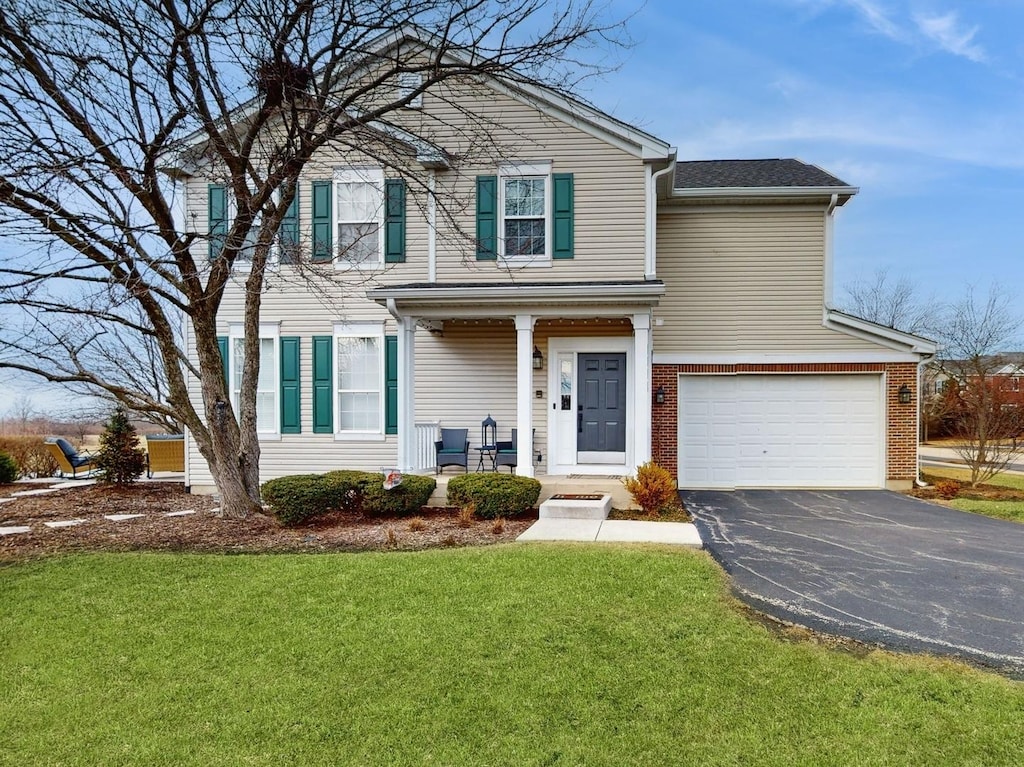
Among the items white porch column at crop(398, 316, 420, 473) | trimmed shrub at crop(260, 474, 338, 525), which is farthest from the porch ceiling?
trimmed shrub at crop(260, 474, 338, 525)

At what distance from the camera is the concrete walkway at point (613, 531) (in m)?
7.46

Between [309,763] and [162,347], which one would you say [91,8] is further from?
[309,763]

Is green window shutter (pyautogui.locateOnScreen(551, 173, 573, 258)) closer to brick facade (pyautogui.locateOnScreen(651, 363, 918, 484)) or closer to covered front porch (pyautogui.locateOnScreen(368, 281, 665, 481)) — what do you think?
covered front porch (pyautogui.locateOnScreen(368, 281, 665, 481))

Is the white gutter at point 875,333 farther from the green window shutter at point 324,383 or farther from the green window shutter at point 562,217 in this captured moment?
the green window shutter at point 324,383

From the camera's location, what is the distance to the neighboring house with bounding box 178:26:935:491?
36.4 ft

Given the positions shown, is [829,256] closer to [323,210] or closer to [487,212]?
[487,212]

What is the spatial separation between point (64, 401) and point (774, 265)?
695 inches

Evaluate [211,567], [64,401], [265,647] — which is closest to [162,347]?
[211,567]

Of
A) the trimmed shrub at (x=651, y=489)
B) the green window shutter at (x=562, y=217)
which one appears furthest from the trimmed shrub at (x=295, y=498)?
the green window shutter at (x=562, y=217)

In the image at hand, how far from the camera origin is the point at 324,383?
11.9m

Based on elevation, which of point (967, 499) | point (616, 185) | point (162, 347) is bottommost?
point (967, 499)

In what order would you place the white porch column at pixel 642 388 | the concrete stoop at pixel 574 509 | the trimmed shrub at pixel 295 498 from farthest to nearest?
the white porch column at pixel 642 388, the concrete stoop at pixel 574 509, the trimmed shrub at pixel 295 498

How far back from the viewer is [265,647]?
448cm

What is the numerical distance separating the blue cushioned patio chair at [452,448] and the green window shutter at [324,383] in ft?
6.78
